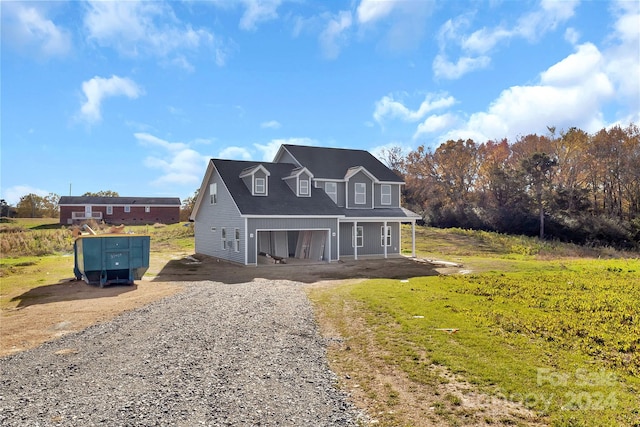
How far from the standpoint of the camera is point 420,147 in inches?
2467

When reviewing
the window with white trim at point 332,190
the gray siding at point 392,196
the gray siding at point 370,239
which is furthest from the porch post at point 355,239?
the gray siding at point 392,196

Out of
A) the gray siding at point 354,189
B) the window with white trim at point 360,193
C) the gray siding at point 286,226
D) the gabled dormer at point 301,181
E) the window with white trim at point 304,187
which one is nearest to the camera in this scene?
the gray siding at point 286,226

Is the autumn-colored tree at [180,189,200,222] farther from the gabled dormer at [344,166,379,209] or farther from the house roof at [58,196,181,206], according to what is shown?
the gabled dormer at [344,166,379,209]

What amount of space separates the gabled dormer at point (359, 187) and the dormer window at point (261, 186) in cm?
591

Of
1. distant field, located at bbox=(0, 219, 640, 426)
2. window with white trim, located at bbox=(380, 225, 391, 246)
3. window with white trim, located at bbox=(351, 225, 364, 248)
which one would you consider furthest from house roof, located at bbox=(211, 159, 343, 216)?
distant field, located at bbox=(0, 219, 640, 426)

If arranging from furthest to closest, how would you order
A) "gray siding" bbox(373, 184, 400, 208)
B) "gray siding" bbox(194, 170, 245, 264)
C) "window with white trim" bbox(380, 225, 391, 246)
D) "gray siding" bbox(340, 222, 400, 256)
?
1. "gray siding" bbox(373, 184, 400, 208)
2. "window with white trim" bbox(380, 225, 391, 246)
3. "gray siding" bbox(340, 222, 400, 256)
4. "gray siding" bbox(194, 170, 245, 264)

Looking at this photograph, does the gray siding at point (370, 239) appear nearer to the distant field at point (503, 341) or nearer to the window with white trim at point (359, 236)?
the window with white trim at point (359, 236)

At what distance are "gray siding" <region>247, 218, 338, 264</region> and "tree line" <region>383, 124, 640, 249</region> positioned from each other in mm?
29113

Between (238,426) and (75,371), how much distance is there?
3945mm

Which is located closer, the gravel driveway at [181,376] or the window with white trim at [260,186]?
the gravel driveway at [181,376]

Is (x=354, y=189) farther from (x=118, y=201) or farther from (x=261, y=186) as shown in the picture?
(x=118, y=201)

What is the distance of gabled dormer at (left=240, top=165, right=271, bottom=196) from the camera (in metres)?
27.2

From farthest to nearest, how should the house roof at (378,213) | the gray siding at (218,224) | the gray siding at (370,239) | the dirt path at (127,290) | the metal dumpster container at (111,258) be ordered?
the gray siding at (370,239)
the house roof at (378,213)
the gray siding at (218,224)
the metal dumpster container at (111,258)
the dirt path at (127,290)

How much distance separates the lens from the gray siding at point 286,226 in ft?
81.6
